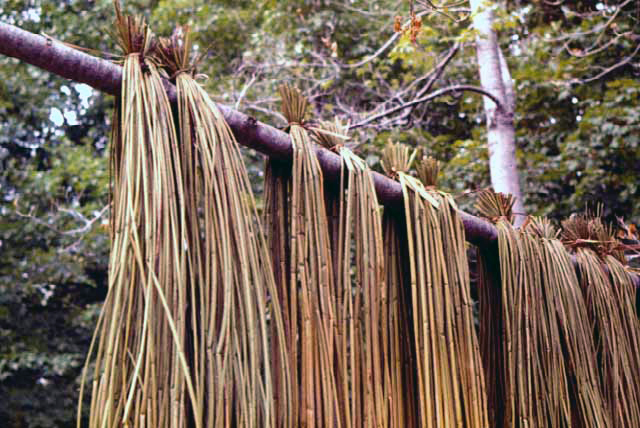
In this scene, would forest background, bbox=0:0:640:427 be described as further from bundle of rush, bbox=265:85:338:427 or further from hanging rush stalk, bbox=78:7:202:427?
hanging rush stalk, bbox=78:7:202:427

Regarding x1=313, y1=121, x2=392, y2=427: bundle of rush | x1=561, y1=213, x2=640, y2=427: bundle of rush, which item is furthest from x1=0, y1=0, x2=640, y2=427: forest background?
x1=313, y1=121, x2=392, y2=427: bundle of rush

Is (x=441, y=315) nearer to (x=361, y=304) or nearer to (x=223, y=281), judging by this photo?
(x=361, y=304)

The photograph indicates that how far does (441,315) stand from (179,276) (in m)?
0.52

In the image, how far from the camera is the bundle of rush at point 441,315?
3.89ft

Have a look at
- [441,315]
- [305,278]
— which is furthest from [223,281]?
[441,315]

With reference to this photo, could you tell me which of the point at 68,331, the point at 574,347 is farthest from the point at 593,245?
the point at 68,331

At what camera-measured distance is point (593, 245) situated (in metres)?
1.73

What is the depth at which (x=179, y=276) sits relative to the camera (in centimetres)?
88

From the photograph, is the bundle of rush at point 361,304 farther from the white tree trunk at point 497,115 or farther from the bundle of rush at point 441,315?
the white tree trunk at point 497,115

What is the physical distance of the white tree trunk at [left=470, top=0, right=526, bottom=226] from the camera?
286 centimetres

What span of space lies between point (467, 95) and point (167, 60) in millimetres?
3729

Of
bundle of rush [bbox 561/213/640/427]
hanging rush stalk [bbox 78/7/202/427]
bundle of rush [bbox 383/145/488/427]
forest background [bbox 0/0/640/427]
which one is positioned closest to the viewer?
hanging rush stalk [bbox 78/7/202/427]

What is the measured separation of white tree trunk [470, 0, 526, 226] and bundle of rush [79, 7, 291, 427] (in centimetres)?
198

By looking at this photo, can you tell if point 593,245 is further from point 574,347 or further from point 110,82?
point 110,82
